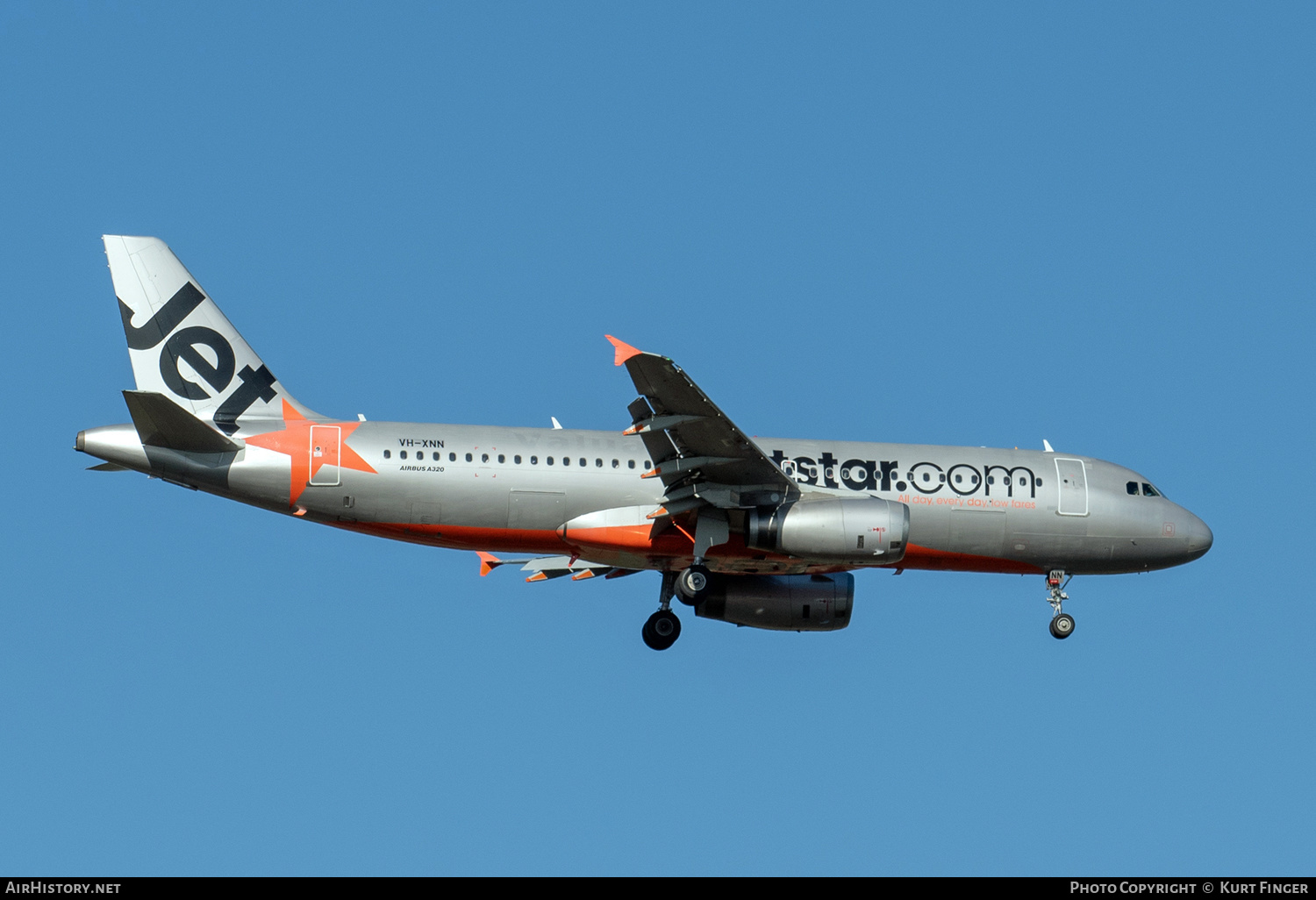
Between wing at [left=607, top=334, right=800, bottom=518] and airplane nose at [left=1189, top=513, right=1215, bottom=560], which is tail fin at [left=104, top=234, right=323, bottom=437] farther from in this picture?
airplane nose at [left=1189, top=513, right=1215, bottom=560]

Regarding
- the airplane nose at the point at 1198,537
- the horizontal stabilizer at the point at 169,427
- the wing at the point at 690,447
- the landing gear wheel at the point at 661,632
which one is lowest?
the landing gear wheel at the point at 661,632

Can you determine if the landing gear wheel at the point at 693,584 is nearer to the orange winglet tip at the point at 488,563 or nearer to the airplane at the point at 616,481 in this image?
the airplane at the point at 616,481

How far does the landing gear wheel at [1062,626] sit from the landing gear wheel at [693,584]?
796 cm

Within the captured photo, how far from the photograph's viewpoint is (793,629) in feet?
115

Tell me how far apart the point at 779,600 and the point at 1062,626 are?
20.0ft

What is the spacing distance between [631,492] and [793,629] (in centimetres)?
596

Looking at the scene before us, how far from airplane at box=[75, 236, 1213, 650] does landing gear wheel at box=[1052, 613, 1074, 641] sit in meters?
0.03

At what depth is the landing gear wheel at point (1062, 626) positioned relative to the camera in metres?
33.9

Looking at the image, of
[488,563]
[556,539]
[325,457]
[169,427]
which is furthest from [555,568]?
[169,427]

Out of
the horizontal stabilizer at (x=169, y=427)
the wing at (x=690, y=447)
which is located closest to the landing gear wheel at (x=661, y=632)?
the wing at (x=690, y=447)

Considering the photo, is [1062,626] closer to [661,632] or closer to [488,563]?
[661,632]

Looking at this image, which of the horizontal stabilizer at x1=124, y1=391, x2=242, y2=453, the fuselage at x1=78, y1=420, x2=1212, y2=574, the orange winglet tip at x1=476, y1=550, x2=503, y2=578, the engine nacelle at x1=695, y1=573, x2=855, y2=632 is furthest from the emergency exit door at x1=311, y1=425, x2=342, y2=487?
the engine nacelle at x1=695, y1=573, x2=855, y2=632

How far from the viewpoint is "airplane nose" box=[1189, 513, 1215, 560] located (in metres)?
34.6
